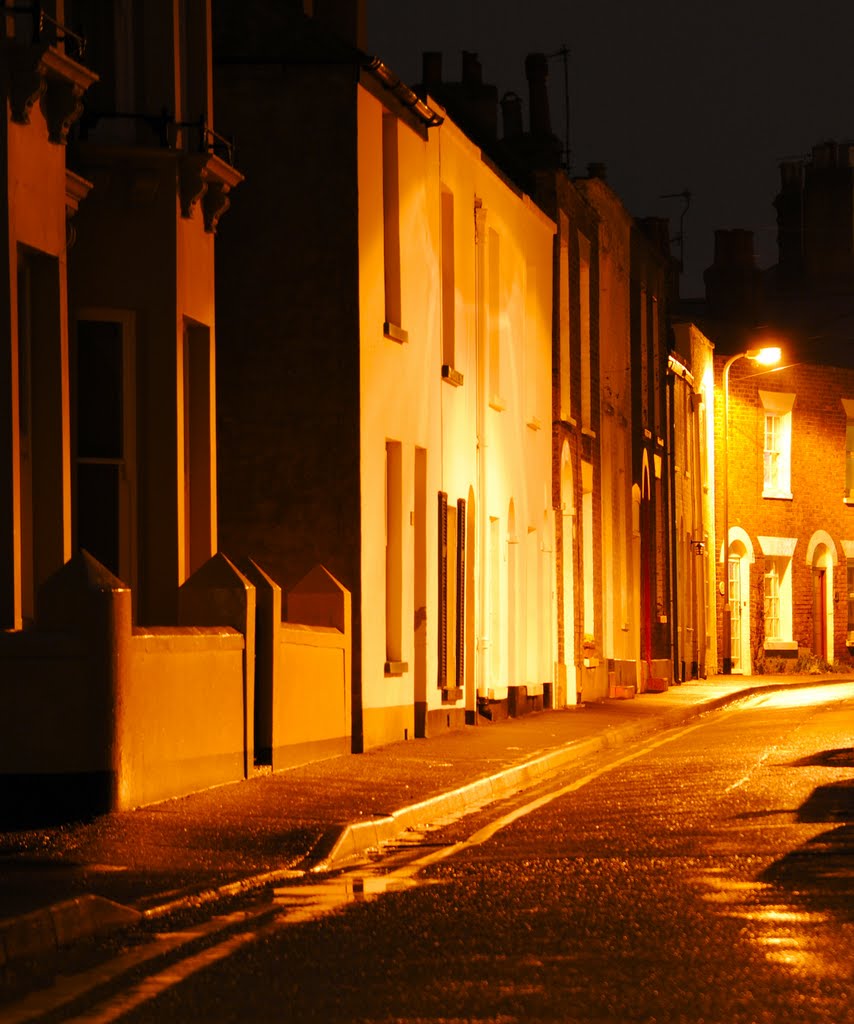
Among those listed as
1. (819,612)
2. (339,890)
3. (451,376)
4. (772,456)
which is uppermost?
(772,456)

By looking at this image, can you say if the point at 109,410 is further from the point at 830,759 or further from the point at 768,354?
the point at 768,354

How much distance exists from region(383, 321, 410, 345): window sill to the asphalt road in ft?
26.0

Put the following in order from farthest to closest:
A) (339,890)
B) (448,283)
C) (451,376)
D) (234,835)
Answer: (448,283), (451,376), (234,835), (339,890)

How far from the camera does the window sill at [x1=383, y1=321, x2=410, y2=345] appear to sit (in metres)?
22.4

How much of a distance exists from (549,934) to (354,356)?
1277 cm

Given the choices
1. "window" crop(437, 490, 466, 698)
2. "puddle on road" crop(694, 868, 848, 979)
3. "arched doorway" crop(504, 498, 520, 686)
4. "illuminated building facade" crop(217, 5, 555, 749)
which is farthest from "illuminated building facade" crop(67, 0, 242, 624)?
"arched doorway" crop(504, 498, 520, 686)

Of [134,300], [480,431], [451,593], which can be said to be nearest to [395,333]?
[451,593]

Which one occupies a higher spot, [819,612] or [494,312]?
[494,312]

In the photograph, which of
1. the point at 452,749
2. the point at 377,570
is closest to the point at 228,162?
the point at 377,570

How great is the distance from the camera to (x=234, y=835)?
43.6 feet

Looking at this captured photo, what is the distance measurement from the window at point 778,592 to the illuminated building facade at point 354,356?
87.1ft

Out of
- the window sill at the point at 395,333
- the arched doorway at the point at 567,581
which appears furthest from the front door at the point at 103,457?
the arched doorway at the point at 567,581

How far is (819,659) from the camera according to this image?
51.7 m

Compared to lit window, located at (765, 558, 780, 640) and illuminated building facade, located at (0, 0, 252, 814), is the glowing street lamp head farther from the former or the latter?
illuminated building facade, located at (0, 0, 252, 814)
